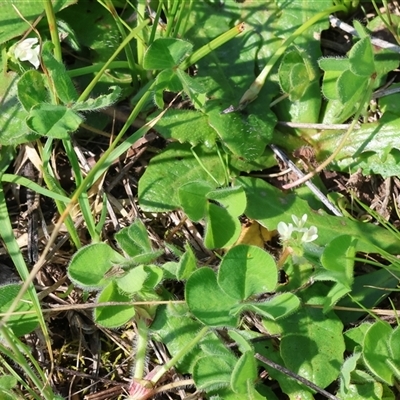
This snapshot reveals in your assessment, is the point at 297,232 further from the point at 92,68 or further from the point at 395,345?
the point at 92,68

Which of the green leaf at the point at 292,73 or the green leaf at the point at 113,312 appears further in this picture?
the green leaf at the point at 292,73

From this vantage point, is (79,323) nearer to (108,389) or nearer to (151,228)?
(108,389)

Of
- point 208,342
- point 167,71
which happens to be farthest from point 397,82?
point 208,342

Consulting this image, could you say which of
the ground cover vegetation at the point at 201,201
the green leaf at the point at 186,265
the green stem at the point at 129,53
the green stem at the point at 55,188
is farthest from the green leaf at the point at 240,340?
the green stem at the point at 129,53

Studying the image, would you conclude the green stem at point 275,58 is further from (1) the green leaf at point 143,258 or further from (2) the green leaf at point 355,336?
(2) the green leaf at point 355,336

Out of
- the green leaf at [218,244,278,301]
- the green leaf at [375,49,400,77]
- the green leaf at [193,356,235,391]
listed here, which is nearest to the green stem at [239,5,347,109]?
the green leaf at [375,49,400,77]

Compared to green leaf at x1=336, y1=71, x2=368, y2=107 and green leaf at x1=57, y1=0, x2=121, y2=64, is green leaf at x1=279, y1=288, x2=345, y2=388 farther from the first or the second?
green leaf at x1=57, y1=0, x2=121, y2=64
